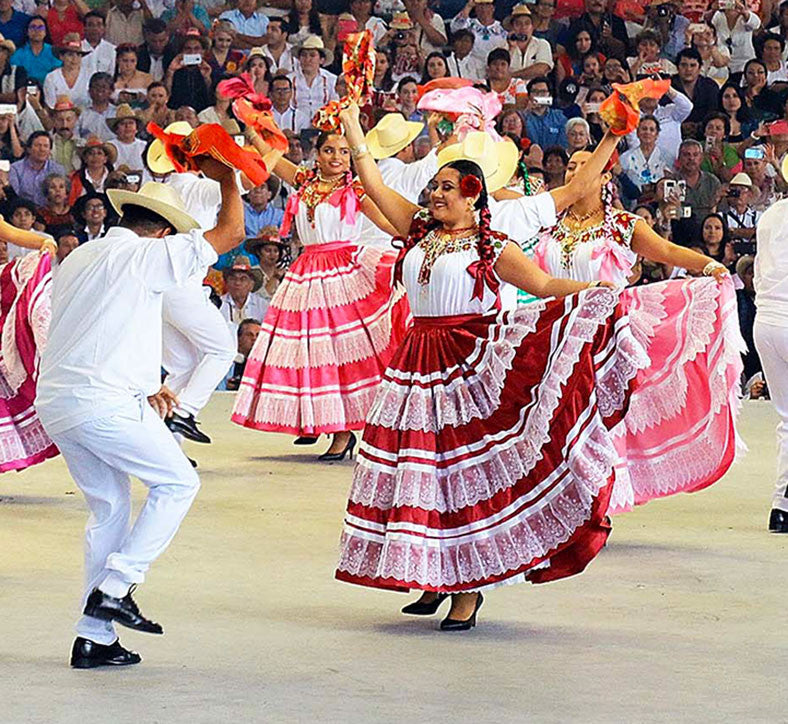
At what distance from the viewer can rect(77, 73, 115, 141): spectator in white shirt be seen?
12.3 metres

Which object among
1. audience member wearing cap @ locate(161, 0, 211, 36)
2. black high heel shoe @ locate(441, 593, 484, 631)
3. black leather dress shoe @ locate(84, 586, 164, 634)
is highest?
audience member wearing cap @ locate(161, 0, 211, 36)

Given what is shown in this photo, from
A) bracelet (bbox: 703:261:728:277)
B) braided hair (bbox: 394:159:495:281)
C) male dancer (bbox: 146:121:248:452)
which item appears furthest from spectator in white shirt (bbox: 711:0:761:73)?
braided hair (bbox: 394:159:495:281)

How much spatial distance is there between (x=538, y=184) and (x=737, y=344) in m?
1.71

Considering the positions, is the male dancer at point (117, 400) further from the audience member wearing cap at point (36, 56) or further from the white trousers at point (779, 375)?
the audience member wearing cap at point (36, 56)

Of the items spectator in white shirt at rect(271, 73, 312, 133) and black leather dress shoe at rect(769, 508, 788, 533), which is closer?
black leather dress shoe at rect(769, 508, 788, 533)

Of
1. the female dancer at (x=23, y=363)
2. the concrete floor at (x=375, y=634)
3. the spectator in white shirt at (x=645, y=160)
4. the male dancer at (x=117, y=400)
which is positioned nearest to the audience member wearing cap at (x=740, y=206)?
the spectator in white shirt at (x=645, y=160)

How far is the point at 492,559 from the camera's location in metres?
4.67

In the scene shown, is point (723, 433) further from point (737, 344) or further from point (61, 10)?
point (61, 10)

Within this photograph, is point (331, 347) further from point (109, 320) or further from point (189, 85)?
point (189, 85)

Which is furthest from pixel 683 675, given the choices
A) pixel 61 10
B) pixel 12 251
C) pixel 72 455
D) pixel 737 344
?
pixel 61 10

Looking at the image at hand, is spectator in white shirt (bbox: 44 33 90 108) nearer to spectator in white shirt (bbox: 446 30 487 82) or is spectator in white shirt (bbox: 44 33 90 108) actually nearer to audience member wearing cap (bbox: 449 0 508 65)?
spectator in white shirt (bbox: 446 30 487 82)

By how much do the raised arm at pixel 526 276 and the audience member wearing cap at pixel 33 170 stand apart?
733 cm

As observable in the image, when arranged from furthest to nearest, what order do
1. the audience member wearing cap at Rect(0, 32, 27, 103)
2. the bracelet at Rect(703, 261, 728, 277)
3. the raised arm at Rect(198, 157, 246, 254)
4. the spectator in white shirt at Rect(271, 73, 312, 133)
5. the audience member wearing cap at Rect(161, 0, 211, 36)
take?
the audience member wearing cap at Rect(161, 0, 211, 36) < the audience member wearing cap at Rect(0, 32, 27, 103) < the spectator in white shirt at Rect(271, 73, 312, 133) < the bracelet at Rect(703, 261, 728, 277) < the raised arm at Rect(198, 157, 246, 254)

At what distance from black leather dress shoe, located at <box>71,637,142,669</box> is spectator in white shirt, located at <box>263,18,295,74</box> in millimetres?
8829
